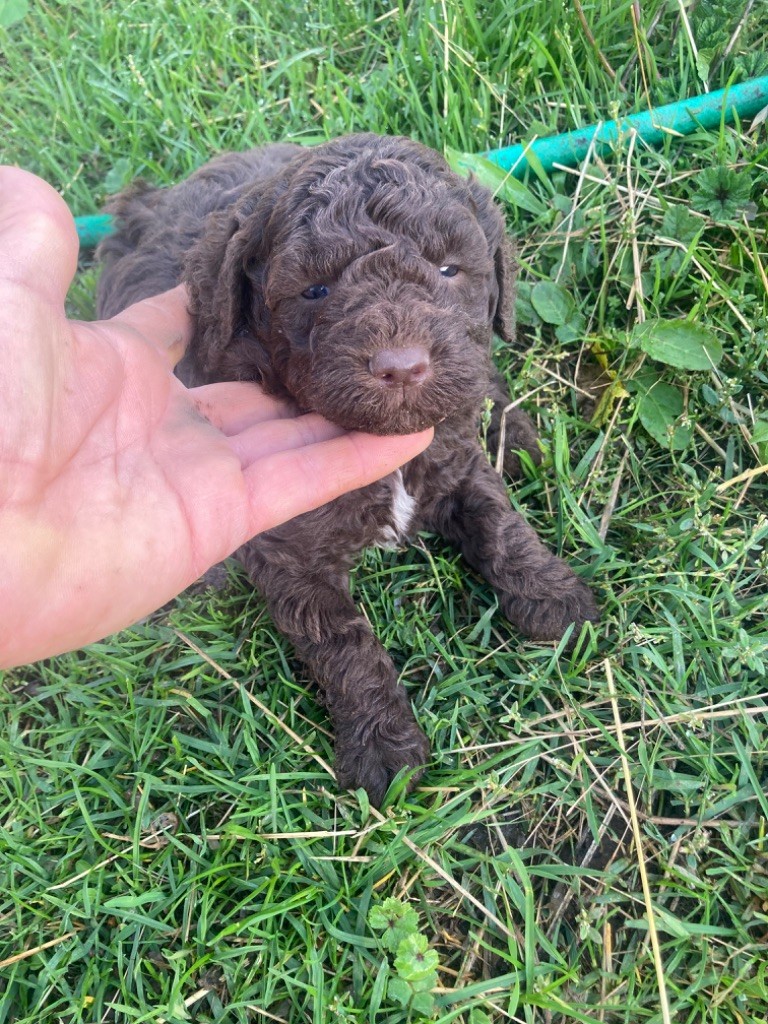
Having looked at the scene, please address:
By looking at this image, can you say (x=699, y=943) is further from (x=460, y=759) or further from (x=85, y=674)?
(x=85, y=674)

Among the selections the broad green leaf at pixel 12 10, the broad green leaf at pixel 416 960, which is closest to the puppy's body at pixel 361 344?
the broad green leaf at pixel 416 960

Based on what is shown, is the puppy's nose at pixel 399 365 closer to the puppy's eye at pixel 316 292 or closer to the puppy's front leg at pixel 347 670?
the puppy's eye at pixel 316 292

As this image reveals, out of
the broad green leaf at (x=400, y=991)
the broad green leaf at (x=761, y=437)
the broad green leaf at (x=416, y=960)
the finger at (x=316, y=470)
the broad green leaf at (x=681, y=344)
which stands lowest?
the broad green leaf at (x=400, y=991)

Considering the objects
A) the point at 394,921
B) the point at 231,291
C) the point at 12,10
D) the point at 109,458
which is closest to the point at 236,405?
the point at 231,291

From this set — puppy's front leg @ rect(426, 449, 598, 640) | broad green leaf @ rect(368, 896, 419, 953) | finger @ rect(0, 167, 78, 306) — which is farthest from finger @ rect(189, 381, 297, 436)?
broad green leaf @ rect(368, 896, 419, 953)

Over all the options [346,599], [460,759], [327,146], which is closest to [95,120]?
[327,146]

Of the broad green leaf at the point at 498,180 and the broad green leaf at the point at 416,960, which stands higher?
the broad green leaf at the point at 498,180

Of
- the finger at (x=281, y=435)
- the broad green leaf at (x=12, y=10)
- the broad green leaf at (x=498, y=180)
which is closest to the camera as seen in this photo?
the finger at (x=281, y=435)

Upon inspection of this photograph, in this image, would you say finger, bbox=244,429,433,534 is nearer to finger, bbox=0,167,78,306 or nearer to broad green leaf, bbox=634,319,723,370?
finger, bbox=0,167,78,306
